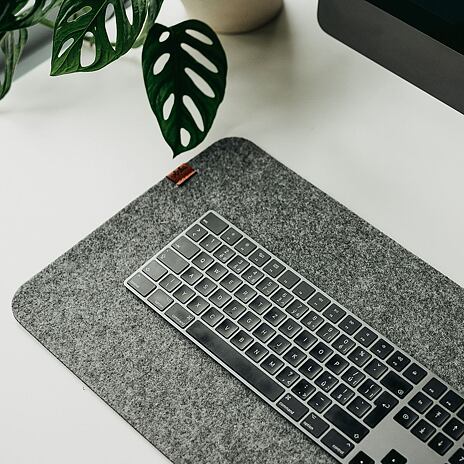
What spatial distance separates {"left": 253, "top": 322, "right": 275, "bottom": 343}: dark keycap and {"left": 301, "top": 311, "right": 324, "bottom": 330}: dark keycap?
0.08ft

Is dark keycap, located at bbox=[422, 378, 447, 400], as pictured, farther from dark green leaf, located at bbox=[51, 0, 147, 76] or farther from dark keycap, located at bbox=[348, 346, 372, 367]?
dark green leaf, located at bbox=[51, 0, 147, 76]

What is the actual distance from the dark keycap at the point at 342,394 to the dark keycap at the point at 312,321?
2.0 inches

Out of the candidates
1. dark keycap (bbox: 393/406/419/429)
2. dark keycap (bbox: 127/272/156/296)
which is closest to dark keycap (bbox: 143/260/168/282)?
dark keycap (bbox: 127/272/156/296)

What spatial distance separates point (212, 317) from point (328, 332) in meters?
0.09

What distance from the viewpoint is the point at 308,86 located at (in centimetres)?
78

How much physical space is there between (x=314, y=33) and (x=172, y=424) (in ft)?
1.34

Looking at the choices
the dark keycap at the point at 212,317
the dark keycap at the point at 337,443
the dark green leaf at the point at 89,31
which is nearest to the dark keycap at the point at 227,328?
the dark keycap at the point at 212,317

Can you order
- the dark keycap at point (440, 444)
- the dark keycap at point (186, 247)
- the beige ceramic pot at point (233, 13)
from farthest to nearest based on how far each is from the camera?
the beige ceramic pot at point (233, 13), the dark keycap at point (186, 247), the dark keycap at point (440, 444)

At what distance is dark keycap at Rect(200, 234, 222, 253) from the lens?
2.21 ft

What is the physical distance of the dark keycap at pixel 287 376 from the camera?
23.8 inches

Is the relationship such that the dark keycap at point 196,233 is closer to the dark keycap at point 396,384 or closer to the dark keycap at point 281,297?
the dark keycap at point 281,297

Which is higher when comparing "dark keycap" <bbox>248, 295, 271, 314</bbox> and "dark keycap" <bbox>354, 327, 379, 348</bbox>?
"dark keycap" <bbox>248, 295, 271, 314</bbox>

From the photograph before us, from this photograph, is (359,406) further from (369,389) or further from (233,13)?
(233,13)

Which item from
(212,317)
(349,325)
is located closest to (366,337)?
(349,325)
